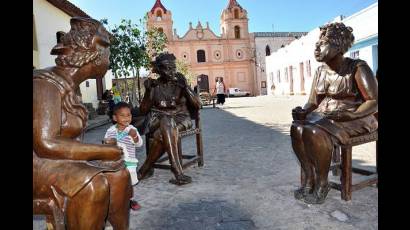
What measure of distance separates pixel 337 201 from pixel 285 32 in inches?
1783

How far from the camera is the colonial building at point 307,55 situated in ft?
47.0

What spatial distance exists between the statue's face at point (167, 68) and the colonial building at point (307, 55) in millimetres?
8927

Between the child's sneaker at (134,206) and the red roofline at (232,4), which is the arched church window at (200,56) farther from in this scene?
the child's sneaker at (134,206)

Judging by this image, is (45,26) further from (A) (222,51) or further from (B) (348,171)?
(A) (222,51)

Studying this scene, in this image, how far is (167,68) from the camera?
3.92 metres

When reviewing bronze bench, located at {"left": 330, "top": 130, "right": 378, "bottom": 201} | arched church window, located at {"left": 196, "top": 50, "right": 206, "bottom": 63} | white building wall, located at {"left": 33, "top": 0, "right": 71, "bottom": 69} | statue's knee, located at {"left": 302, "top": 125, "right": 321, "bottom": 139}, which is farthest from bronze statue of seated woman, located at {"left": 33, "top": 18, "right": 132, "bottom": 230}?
arched church window, located at {"left": 196, "top": 50, "right": 206, "bottom": 63}

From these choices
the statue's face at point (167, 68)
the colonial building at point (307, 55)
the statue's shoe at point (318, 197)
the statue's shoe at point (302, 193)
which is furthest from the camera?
the colonial building at point (307, 55)

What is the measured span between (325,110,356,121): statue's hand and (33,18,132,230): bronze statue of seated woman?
1801 mm

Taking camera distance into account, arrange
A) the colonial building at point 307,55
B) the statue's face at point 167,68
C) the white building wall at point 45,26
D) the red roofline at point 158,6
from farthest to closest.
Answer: the red roofline at point 158,6, the colonial building at point 307,55, the white building wall at point 45,26, the statue's face at point 167,68

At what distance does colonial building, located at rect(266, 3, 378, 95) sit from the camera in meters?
14.3

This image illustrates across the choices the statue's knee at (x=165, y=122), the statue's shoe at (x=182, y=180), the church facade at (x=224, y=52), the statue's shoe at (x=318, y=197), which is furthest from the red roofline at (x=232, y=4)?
the statue's shoe at (x=318, y=197)

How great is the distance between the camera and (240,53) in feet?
140

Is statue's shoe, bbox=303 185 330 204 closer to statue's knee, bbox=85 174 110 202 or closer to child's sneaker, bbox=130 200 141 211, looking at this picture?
child's sneaker, bbox=130 200 141 211
